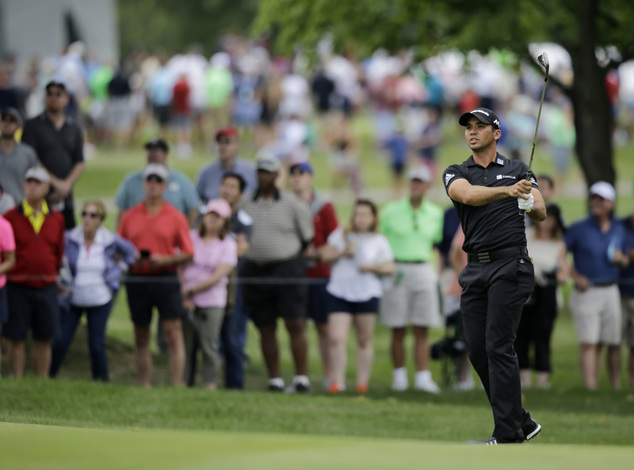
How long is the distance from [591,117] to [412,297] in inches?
204

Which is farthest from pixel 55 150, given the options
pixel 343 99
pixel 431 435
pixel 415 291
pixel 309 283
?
pixel 343 99

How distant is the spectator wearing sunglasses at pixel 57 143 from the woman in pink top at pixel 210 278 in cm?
162

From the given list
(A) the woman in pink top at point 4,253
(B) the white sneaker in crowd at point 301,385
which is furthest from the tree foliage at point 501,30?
(A) the woman in pink top at point 4,253

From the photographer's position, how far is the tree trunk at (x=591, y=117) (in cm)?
1625

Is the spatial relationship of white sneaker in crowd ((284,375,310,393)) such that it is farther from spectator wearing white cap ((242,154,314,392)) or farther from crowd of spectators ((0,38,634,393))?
spectator wearing white cap ((242,154,314,392))

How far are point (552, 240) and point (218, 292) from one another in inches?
150

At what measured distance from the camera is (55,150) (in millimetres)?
12805

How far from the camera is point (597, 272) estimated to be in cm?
1323

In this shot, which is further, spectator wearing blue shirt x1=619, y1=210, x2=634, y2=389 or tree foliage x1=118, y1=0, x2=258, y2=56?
tree foliage x1=118, y1=0, x2=258, y2=56

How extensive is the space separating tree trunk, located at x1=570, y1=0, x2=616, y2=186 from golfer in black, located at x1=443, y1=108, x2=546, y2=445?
28.2ft

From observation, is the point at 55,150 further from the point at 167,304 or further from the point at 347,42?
the point at 347,42

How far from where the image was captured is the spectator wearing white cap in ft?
40.2

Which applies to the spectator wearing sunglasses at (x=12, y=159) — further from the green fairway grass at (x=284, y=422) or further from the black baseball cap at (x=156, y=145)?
the green fairway grass at (x=284, y=422)

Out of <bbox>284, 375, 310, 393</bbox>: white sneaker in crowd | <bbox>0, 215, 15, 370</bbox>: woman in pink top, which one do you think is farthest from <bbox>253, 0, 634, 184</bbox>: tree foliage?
<bbox>0, 215, 15, 370</bbox>: woman in pink top
